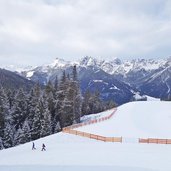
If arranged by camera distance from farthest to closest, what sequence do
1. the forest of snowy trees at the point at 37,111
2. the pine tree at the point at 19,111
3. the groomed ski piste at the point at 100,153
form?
the pine tree at the point at 19,111 < the forest of snowy trees at the point at 37,111 < the groomed ski piste at the point at 100,153

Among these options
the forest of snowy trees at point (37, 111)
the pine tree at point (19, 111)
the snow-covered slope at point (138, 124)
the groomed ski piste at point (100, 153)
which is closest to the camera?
the groomed ski piste at point (100, 153)

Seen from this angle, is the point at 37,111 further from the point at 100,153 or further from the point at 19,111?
the point at 100,153

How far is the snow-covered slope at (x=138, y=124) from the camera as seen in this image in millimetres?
62875

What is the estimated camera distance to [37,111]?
78312 millimetres

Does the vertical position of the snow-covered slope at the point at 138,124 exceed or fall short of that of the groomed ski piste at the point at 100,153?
it exceeds it

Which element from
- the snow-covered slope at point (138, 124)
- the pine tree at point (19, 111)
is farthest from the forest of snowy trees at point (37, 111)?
the snow-covered slope at point (138, 124)

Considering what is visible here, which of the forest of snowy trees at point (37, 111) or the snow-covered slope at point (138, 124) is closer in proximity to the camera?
the snow-covered slope at point (138, 124)

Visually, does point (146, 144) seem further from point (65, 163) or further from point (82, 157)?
point (65, 163)

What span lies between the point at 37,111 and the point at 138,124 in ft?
67.5

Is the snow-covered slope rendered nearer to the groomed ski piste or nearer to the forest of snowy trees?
the groomed ski piste

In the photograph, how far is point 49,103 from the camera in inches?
3637

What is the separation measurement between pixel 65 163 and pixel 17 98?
52162 millimetres

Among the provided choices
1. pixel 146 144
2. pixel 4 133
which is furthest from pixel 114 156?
pixel 4 133

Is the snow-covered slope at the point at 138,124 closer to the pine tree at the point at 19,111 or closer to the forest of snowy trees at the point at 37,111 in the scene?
the forest of snowy trees at the point at 37,111
